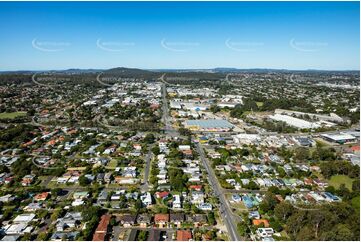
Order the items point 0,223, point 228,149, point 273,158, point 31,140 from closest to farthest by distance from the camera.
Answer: point 0,223, point 273,158, point 228,149, point 31,140

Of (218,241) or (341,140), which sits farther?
(341,140)

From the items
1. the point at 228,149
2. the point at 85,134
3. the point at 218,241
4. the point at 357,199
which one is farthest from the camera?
the point at 85,134

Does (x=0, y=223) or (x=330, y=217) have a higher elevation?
(x=330, y=217)

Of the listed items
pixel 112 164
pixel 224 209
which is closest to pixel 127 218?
pixel 224 209

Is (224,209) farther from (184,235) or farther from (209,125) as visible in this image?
(209,125)

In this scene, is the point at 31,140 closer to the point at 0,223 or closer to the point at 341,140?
the point at 0,223

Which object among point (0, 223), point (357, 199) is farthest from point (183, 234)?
point (357, 199)

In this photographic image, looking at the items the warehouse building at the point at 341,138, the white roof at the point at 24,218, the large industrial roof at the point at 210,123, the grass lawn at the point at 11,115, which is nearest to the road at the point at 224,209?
the white roof at the point at 24,218
